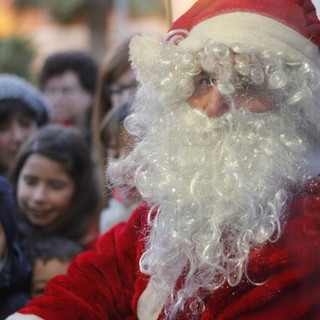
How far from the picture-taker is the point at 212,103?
1.47 m

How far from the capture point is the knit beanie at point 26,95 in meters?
2.54

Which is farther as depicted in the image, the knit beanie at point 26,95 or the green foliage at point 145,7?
the green foliage at point 145,7

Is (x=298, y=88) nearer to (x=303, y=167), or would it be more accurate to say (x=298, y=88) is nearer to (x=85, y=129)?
(x=303, y=167)

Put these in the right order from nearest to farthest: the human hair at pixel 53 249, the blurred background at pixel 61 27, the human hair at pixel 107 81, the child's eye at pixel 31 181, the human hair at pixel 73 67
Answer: the human hair at pixel 53 249
the child's eye at pixel 31 181
the human hair at pixel 107 81
the human hair at pixel 73 67
the blurred background at pixel 61 27

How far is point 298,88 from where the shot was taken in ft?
4.75

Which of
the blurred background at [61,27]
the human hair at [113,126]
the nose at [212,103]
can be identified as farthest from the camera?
the blurred background at [61,27]

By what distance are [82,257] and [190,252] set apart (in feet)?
0.96

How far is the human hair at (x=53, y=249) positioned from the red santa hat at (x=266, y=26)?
2.61ft

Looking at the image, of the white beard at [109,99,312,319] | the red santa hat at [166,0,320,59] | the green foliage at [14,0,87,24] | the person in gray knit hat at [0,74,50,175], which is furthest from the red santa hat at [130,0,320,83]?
the green foliage at [14,0,87,24]

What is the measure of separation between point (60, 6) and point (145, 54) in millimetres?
1624

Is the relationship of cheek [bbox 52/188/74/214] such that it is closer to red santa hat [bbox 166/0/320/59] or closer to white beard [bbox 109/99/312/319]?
white beard [bbox 109/99/312/319]

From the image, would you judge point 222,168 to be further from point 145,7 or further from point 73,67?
point 145,7

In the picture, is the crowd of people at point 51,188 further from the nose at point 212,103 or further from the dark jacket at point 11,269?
the nose at point 212,103

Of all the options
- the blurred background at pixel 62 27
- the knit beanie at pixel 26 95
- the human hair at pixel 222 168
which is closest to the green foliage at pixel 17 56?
the blurred background at pixel 62 27
